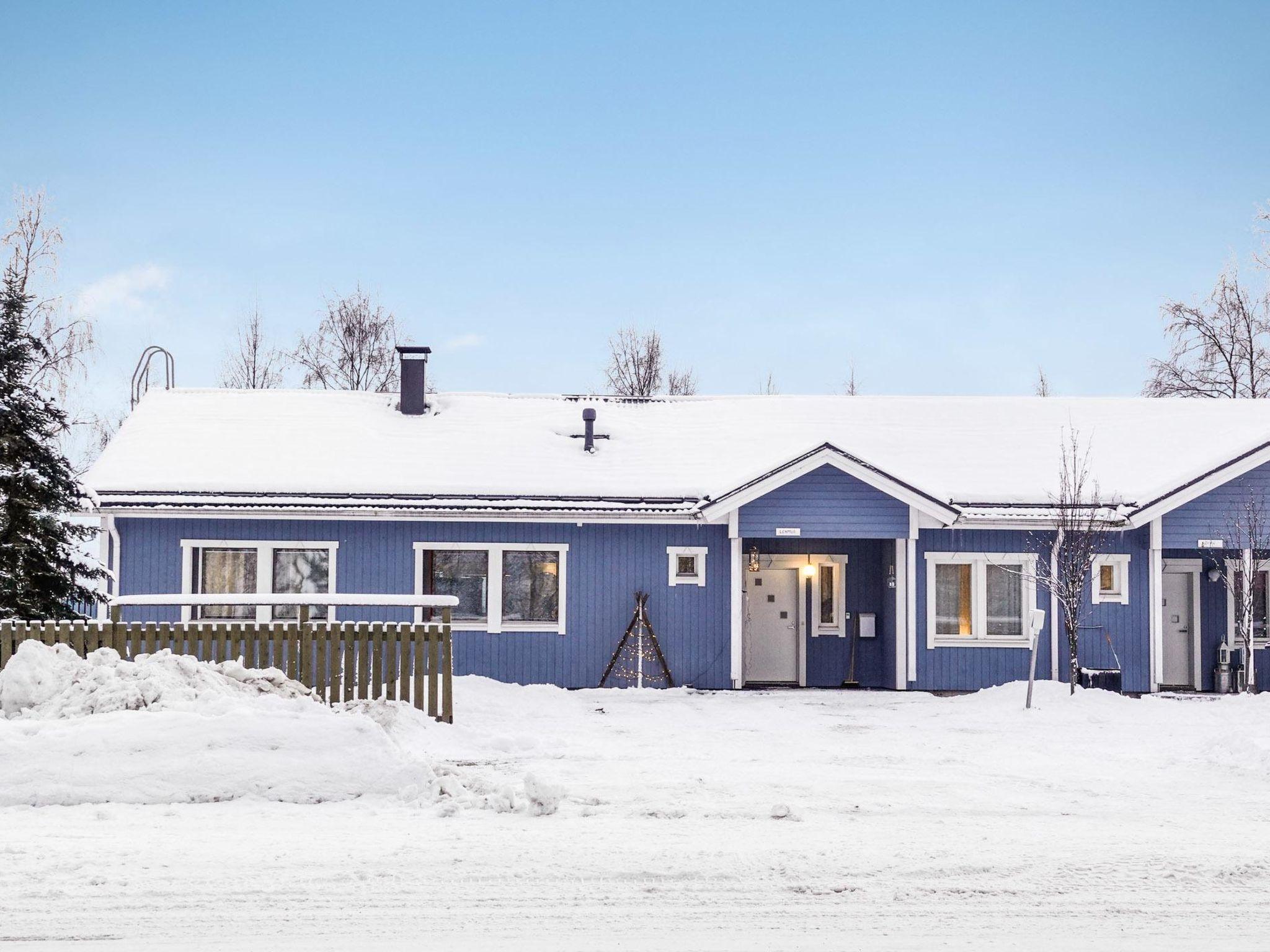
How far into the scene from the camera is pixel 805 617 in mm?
17281

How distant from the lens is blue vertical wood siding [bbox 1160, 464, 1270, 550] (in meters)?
16.2

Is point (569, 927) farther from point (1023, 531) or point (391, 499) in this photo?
point (1023, 531)

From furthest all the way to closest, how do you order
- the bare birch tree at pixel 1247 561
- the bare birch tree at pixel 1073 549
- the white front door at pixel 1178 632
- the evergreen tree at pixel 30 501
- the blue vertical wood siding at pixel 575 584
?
1. the white front door at pixel 1178 632
2. the blue vertical wood siding at pixel 575 584
3. the bare birch tree at pixel 1247 561
4. the bare birch tree at pixel 1073 549
5. the evergreen tree at pixel 30 501

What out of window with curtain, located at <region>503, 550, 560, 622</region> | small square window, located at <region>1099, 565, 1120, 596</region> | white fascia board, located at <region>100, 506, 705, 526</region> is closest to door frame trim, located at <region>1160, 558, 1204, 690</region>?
small square window, located at <region>1099, 565, 1120, 596</region>

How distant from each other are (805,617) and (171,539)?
34.8 feet

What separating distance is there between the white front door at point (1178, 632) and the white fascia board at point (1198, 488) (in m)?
1.85

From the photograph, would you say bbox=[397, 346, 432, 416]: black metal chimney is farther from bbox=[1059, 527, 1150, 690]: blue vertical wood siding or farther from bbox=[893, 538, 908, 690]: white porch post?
bbox=[1059, 527, 1150, 690]: blue vertical wood siding

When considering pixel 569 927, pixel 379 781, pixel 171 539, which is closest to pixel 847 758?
pixel 379 781

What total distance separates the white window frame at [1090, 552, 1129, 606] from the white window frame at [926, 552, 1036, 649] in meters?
1.03

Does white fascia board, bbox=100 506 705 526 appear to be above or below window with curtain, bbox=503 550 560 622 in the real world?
above

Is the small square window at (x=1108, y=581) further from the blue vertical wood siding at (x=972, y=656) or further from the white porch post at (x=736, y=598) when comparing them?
the white porch post at (x=736, y=598)

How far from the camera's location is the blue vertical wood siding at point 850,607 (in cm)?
1714

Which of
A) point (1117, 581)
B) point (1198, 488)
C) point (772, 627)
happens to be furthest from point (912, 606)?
point (1198, 488)

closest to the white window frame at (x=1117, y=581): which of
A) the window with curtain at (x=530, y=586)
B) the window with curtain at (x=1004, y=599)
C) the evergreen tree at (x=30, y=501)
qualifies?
the window with curtain at (x=1004, y=599)
